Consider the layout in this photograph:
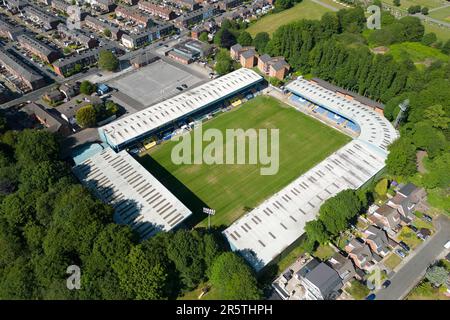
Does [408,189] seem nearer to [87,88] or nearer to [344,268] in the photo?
[344,268]

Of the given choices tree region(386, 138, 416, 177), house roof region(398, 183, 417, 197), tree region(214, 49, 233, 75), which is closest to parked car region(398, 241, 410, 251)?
house roof region(398, 183, 417, 197)

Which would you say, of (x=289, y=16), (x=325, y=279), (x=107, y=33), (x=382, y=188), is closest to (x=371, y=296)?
(x=325, y=279)

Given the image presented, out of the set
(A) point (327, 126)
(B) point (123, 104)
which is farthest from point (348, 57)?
(B) point (123, 104)

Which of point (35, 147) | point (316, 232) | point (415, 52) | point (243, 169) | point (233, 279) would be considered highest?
point (415, 52)

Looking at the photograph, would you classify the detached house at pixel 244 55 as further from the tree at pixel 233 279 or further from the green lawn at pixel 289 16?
the tree at pixel 233 279

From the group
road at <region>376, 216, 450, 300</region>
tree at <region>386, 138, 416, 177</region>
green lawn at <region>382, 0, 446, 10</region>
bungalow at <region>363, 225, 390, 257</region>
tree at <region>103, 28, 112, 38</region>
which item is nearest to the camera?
road at <region>376, 216, 450, 300</region>

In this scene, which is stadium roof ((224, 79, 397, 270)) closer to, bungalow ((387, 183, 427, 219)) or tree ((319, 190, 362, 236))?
tree ((319, 190, 362, 236))
